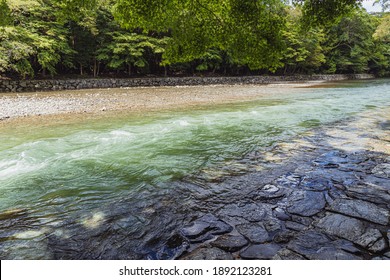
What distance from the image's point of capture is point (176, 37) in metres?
7.01

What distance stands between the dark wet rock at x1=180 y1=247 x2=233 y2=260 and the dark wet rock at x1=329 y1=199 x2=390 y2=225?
1.64 meters

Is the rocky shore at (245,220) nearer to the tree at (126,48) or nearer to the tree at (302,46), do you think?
the tree at (126,48)

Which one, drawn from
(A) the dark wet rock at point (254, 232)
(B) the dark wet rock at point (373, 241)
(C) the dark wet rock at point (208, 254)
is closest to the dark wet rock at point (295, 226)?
(A) the dark wet rock at point (254, 232)

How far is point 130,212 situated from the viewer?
3.44 m

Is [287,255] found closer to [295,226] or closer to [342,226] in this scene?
[295,226]

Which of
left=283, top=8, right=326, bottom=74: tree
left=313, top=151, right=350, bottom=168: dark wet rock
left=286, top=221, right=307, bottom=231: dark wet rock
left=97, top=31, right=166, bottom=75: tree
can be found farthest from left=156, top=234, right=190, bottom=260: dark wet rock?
left=283, top=8, right=326, bottom=74: tree

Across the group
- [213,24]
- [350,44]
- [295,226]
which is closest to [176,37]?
[213,24]

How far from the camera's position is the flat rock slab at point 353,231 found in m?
2.45

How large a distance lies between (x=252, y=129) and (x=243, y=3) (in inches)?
164

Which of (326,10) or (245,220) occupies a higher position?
(326,10)

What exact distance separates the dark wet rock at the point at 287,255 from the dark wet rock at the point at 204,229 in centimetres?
62

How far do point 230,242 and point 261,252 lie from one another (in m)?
0.33

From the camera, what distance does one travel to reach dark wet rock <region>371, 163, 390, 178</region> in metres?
4.26
